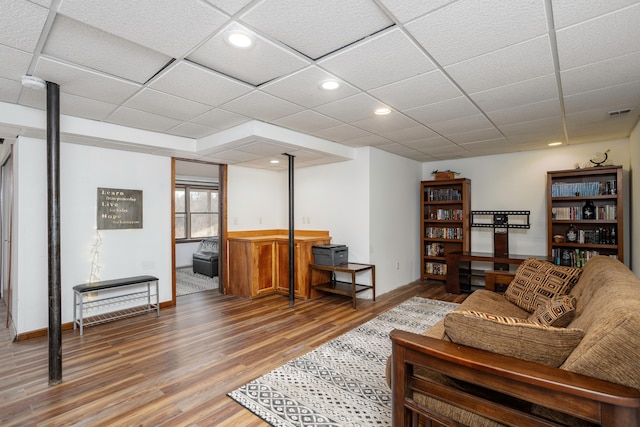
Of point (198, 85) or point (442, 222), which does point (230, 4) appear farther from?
point (442, 222)

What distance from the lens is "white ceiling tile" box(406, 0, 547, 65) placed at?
1.64 m

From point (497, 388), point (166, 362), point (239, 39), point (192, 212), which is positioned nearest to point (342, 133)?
point (239, 39)

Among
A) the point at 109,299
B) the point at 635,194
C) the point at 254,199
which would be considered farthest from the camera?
the point at 254,199

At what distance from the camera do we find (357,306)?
4.49m

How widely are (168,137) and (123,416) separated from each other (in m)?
3.14

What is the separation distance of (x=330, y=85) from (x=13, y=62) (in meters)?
2.20

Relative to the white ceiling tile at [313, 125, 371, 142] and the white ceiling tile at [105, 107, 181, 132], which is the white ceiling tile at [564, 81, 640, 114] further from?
the white ceiling tile at [105, 107, 181, 132]

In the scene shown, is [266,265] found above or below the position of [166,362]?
above

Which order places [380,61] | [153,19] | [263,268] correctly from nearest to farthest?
[153,19] < [380,61] < [263,268]

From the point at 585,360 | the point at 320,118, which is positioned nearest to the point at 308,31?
the point at 320,118

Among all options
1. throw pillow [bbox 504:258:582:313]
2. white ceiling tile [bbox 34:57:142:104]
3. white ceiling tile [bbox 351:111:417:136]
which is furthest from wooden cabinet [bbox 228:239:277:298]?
throw pillow [bbox 504:258:582:313]

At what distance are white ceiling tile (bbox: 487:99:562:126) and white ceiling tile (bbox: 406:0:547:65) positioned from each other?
1437 mm

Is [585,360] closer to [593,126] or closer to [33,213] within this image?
[593,126]

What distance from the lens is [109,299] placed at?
403 centimetres
